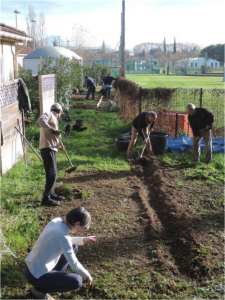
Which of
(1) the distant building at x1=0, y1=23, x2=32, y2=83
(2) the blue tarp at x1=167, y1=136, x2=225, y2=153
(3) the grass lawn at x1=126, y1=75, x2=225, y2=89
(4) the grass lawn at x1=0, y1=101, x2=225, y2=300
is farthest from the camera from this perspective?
(3) the grass lawn at x1=126, y1=75, x2=225, y2=89

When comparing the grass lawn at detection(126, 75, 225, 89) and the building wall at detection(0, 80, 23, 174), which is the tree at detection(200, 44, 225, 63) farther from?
the building wall at detection(0, 80, 23, 174)

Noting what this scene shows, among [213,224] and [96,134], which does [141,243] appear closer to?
[213,224]

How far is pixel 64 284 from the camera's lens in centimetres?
382

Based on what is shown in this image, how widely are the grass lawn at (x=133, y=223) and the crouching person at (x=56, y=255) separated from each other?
1.70 ft

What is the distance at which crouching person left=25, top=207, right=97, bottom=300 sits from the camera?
367cm

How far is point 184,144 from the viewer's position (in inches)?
458

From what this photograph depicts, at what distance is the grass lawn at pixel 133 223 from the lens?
176 inches

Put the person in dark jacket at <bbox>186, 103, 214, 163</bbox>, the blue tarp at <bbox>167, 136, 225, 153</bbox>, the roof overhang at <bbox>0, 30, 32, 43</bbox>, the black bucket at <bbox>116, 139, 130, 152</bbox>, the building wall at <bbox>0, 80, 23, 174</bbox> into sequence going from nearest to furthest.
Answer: the building wall at <bbox>0, 80, 23, 174</bbox>, the roof overhang at <bbox>0, 30, 32, 43</bbox>, the person in dark jacket at <bbox>186, 103, 214, 163</bbox>, the black bucket at <bbox>116, 139, 130, 152</bbox>, the blue tarp at <bbox>167, 136, 225, 153</bbox>

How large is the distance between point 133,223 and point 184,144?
19.1ft

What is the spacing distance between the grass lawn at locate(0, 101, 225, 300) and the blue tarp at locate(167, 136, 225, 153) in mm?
605

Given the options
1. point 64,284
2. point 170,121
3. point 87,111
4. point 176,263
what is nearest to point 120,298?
point 64,284

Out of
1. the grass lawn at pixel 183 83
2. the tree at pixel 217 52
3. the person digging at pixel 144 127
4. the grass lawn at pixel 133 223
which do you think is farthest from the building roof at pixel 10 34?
the tree at pixel 217 52

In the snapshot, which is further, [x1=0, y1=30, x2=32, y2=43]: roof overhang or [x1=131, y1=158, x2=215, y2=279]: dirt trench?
[x1=0, y1=30, x2=32, y2=43]: roof overhang

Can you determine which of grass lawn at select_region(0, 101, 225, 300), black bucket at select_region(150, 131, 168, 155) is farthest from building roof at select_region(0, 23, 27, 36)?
black bucket at select_region(150, 131, 168, 155)
